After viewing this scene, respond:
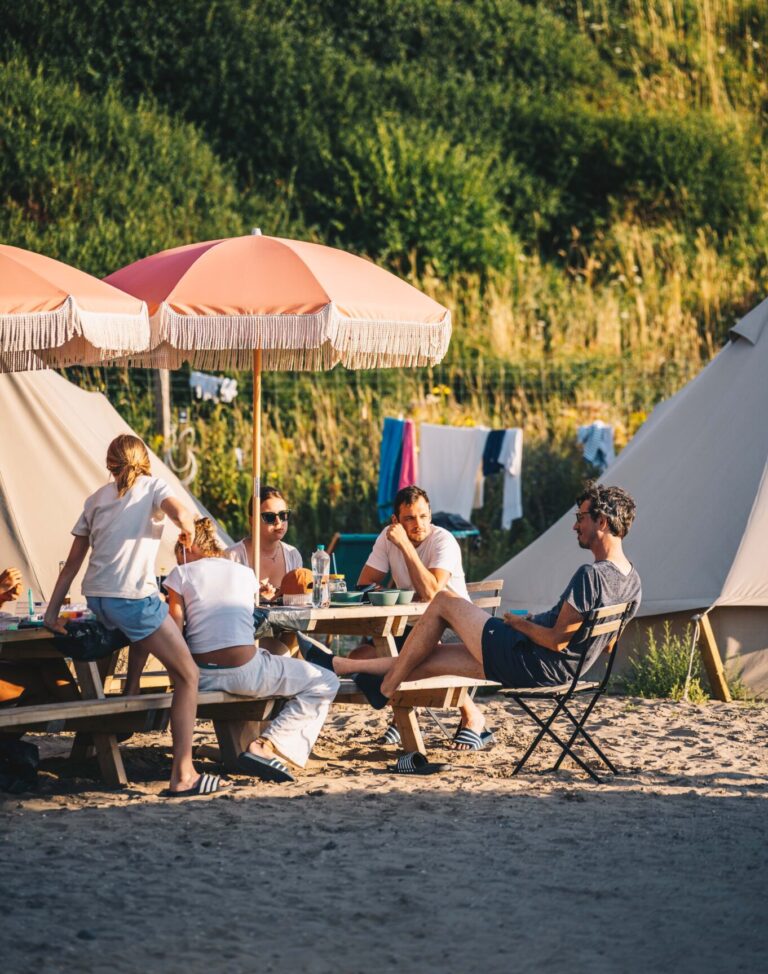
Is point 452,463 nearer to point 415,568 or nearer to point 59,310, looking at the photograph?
point 415,568

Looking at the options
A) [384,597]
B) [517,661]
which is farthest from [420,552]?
[517,661]

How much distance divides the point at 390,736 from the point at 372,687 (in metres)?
0.60

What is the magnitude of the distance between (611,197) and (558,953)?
1914cm

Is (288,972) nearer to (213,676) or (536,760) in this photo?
(213,676)

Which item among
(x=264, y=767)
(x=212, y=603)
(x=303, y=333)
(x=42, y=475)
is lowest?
(x=264, y=767)

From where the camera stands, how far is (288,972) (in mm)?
3627

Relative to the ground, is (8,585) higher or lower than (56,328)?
lower

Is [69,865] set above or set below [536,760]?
above

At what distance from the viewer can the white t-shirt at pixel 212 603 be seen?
5.76m

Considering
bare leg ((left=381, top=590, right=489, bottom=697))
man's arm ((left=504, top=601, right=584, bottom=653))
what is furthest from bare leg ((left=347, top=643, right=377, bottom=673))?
man's arm ((left=504, top=601, right=584, bottom=653))

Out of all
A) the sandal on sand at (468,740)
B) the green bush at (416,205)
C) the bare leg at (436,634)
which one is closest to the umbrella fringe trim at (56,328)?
the bare leg at (436,634)

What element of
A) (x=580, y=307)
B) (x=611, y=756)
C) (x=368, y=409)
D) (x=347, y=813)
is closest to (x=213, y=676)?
(x=347, y=813)

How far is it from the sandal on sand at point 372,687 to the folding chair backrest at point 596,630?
92 cm

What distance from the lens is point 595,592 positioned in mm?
5781
